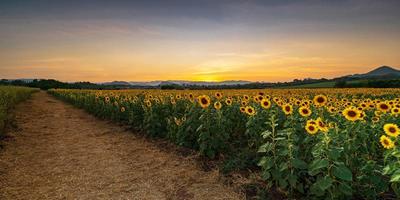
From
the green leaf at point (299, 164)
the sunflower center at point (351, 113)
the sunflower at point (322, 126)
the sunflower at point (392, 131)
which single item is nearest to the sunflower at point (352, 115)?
the sunflower center at point (351, 113)

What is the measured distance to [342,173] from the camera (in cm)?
370

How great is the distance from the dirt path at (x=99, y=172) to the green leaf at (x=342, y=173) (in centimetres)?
183

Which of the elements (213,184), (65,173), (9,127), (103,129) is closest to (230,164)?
(213,184)

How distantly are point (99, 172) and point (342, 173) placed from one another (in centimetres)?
476

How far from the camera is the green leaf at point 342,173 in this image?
363cm

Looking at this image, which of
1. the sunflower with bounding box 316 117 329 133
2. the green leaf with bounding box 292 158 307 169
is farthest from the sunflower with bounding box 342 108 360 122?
the green leaf with bounding box 292 158 307 169

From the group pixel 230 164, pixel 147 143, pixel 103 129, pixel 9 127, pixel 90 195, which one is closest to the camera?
pixel 90 195

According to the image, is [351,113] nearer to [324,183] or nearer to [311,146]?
[311,146]

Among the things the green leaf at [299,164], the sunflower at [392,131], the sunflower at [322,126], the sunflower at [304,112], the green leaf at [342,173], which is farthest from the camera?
the sunflower at [304,112]

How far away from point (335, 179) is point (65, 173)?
5194 millimetres

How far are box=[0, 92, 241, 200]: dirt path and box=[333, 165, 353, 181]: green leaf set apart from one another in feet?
5.99

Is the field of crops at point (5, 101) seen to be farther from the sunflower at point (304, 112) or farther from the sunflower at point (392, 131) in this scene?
the sunflower at point (392, 131)

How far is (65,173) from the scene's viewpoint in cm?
634

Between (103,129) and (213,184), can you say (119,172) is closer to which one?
(213,184)
